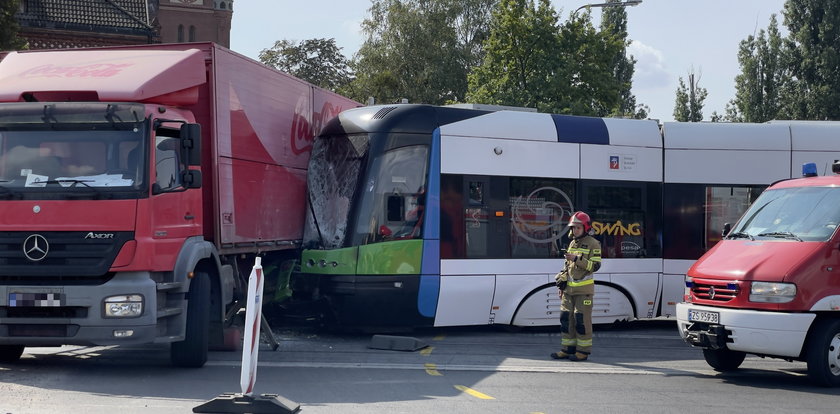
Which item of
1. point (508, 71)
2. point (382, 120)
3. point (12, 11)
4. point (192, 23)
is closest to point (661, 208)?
point (382, 120)

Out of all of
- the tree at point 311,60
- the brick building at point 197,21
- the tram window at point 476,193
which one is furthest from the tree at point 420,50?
the tram window at point 476,193

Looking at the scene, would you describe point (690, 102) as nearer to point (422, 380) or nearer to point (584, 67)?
point (584, 67)

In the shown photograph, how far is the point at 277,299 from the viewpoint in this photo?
14.1 meters

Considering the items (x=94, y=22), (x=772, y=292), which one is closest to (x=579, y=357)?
(x=772, y=292)

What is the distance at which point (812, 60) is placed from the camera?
46.9 m

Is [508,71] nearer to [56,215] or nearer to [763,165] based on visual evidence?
[763,165]

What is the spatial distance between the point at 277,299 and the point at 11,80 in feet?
15.9

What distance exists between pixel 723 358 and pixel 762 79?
41970 mm

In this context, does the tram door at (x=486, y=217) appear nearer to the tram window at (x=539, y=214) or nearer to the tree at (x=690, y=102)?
the tram window at (x=539, y=214)

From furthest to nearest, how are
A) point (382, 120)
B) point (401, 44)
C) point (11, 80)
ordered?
point (401, 44)
point (382, 120)
point (11, 80)

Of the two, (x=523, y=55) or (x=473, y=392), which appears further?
(x=523, y=55)

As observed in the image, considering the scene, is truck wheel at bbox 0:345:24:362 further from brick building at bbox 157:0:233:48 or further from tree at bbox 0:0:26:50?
brick building at bbox 157:0:233:48

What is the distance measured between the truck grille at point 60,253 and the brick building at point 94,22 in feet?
121

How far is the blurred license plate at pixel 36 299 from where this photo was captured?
9891mm
